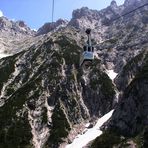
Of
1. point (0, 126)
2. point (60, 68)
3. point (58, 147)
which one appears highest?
point (60, 68)

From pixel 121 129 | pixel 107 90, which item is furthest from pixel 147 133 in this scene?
pixel 107 90

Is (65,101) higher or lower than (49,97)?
lower

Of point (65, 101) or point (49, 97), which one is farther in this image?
point (49, 97)

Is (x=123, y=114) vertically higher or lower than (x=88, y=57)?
lower

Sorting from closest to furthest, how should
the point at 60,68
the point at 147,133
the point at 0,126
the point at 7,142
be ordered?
the point at 147,133, the point at 7,142, the point at 0,126, the point at 60,68

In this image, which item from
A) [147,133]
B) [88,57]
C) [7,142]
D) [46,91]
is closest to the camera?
[88,57]

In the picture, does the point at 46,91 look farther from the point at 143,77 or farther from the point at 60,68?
the point at 143,77

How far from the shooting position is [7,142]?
130750 millimetres

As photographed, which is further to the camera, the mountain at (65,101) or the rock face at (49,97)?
the rock face at (49,97)

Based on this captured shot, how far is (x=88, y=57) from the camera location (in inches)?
1614

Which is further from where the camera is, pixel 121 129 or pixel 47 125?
pixel 47 125

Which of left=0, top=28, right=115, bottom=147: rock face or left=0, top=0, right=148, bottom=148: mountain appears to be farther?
left=0, top=28, right=115, bottom=147: rock face

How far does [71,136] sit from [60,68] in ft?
152

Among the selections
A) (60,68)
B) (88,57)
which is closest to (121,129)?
(60,68)
